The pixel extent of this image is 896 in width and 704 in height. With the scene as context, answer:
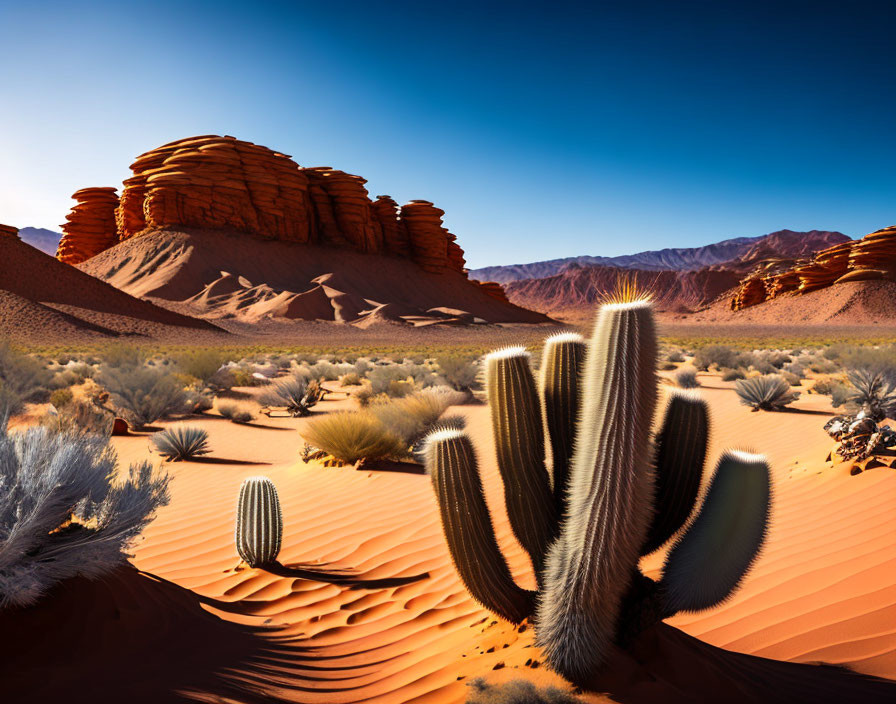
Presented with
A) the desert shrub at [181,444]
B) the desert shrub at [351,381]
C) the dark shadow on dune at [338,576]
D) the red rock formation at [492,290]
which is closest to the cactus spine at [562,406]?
the dark shadow on dune at [338,576]

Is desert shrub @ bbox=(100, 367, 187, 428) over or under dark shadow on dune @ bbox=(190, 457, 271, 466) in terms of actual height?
over

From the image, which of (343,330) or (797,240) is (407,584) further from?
(797,240)

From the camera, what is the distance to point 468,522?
3199 mm

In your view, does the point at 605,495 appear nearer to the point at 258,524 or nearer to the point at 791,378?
the point at 258,524

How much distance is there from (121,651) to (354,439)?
Answer: 5880mm

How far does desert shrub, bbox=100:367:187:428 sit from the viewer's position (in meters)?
12.7

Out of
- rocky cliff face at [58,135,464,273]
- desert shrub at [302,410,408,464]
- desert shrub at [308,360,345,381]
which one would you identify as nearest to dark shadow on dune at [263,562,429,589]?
desert shrub at [302,410,408,464]

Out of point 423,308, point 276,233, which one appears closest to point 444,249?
point 423,308

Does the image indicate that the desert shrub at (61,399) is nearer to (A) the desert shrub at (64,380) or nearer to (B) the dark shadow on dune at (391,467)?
(A) the desert shrub at (64,380)

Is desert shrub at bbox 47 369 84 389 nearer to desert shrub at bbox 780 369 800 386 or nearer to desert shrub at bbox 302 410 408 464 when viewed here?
desert shrub at bbox 302 410 408 464

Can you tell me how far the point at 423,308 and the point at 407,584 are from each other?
66.2m

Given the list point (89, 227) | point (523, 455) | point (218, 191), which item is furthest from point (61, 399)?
point (89, 227)

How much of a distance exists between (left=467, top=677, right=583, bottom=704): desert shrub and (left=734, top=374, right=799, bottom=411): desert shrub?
11.2 metres

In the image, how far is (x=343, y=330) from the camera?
5734 cm
